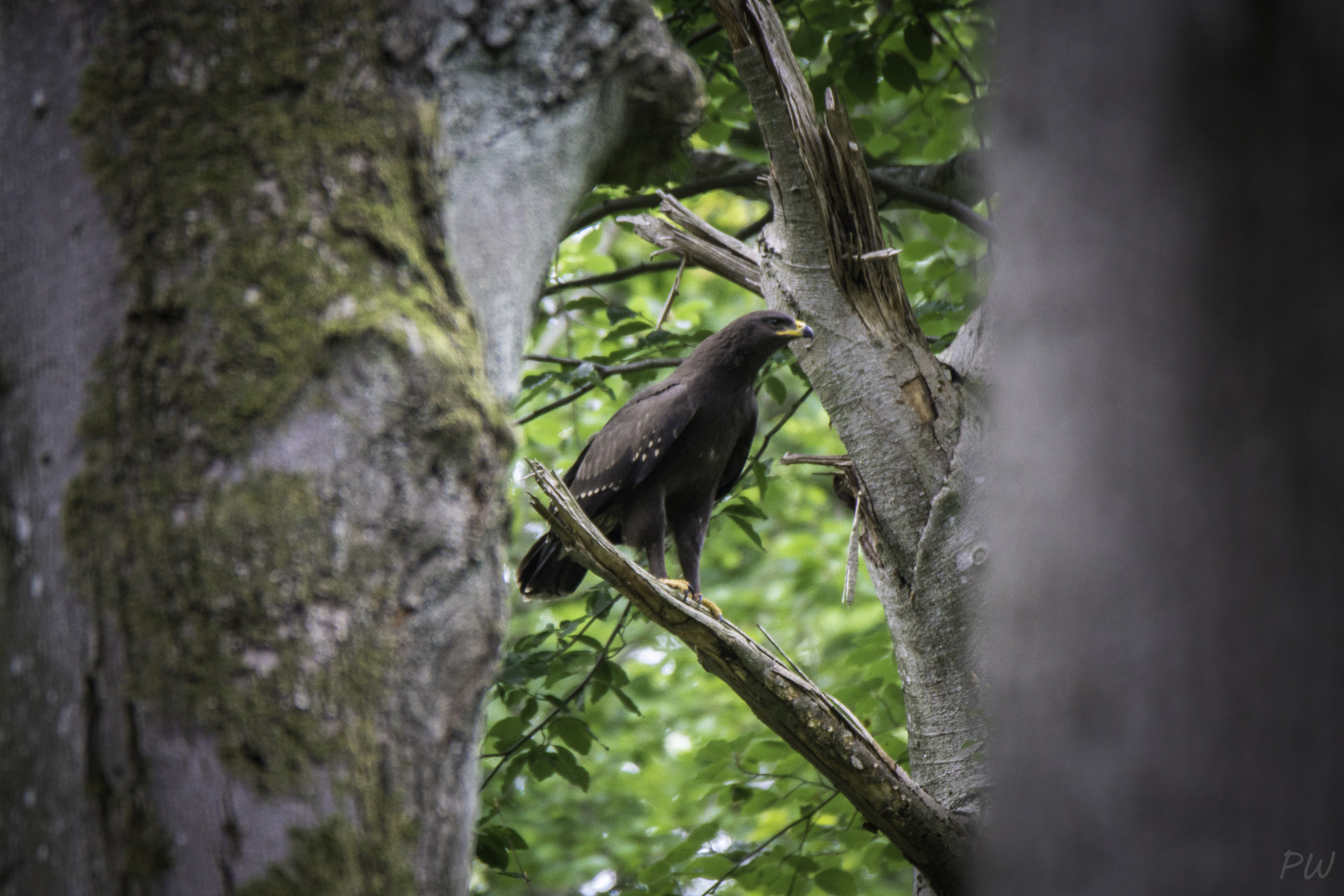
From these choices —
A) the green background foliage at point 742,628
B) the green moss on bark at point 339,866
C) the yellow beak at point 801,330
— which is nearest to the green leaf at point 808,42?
the green background foliage at point 742,628

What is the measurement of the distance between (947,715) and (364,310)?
275 cm

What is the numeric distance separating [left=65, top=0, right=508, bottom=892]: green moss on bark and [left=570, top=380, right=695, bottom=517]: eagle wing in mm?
3574

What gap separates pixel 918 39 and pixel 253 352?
426cm

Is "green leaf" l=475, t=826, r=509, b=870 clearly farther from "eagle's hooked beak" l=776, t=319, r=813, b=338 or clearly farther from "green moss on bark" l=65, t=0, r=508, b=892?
"green moss on bark" l=65, t=0, r=508, b=892

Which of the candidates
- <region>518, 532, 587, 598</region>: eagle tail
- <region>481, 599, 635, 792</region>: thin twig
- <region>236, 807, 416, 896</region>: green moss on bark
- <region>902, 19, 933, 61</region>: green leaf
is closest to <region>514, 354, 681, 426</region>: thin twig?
<region>518, 532, 587, 598</region>: eagle tail

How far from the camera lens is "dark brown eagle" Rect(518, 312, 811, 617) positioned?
5.01 meters

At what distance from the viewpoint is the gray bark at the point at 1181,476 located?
0.80 metres

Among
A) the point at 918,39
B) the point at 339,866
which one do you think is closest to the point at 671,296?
the point at 918,39

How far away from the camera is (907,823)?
3010mm

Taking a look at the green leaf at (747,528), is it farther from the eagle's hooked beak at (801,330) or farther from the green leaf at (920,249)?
the green leaf at (920,249)

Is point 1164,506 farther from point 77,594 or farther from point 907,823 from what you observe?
point 907,823

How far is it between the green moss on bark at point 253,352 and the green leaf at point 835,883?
3.19m

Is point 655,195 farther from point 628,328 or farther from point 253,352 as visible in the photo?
point 253,352

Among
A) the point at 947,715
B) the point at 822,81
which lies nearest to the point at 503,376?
the point at 947,715
